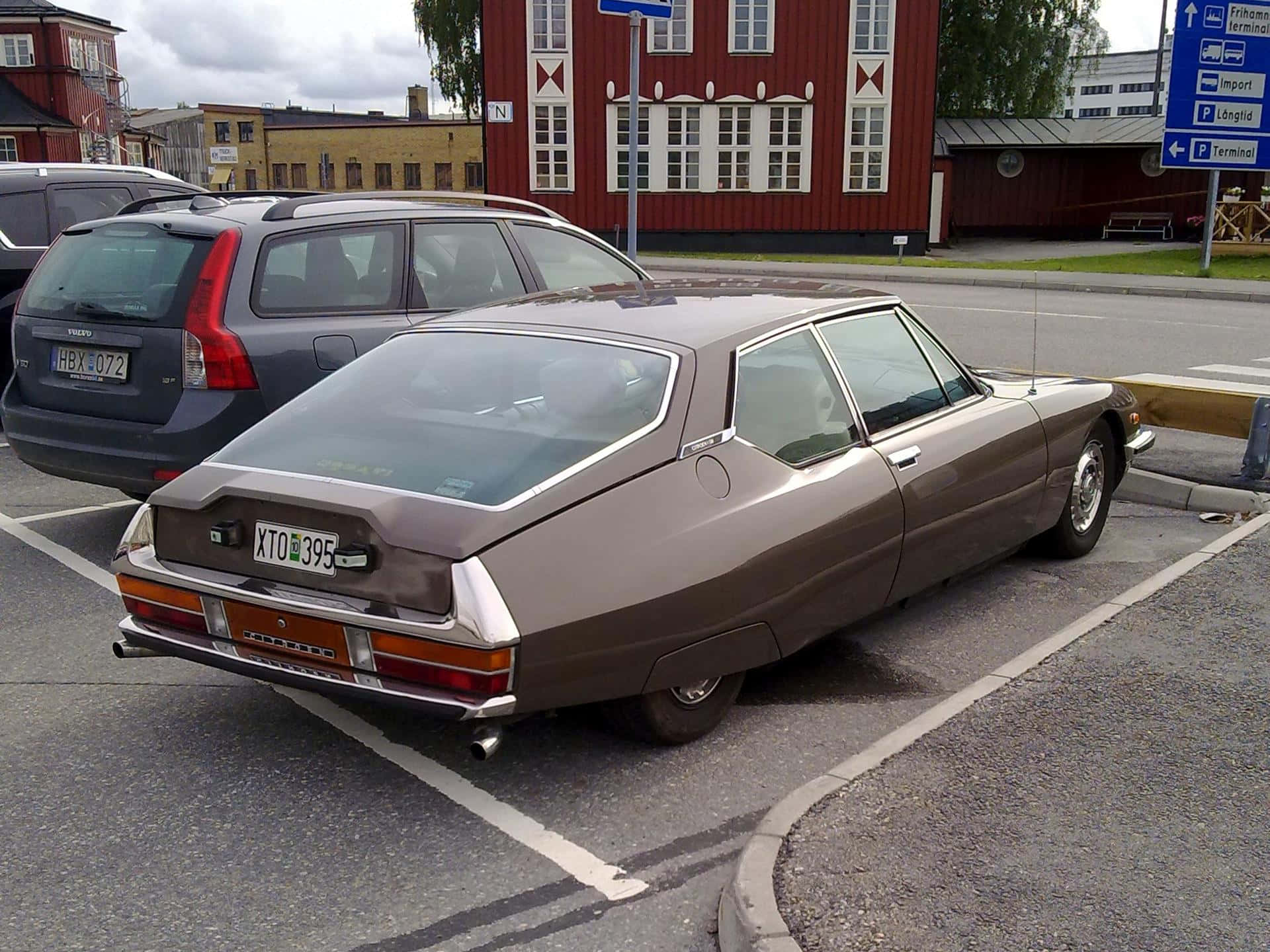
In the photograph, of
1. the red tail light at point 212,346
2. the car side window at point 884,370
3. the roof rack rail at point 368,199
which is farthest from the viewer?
the roof rack rail at point 368,199

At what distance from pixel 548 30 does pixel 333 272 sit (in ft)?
103

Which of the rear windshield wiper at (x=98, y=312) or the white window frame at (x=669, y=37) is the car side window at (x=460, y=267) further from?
the white window frame at (x=669, y=37)

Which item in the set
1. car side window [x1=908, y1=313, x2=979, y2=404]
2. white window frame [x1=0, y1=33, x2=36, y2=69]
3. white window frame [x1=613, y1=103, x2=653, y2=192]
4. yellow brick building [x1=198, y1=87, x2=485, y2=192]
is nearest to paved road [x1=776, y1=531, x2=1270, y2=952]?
car side window [x1=908, y1=313, x2=979, y2=404]

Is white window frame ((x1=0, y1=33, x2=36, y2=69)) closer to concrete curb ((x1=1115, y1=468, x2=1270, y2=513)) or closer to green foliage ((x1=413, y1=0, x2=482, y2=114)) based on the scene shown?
green foliage ((x1=413, y1=0, x2=482, y2=114))

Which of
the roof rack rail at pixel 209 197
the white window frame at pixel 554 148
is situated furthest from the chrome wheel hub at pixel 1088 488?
the white window frame at pixel 554 148

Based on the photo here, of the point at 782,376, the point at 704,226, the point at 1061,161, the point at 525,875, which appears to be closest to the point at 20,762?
the point at 525,875

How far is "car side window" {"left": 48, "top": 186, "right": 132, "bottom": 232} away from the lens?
978cm

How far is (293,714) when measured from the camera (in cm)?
454

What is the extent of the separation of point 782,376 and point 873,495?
0.54m

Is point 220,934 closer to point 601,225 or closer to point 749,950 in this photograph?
point 749,950

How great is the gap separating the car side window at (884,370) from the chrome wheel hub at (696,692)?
122cm

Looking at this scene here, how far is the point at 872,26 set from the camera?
116 feet

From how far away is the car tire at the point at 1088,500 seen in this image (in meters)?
6.20

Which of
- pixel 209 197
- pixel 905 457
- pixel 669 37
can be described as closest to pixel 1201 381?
pixel 905 457
